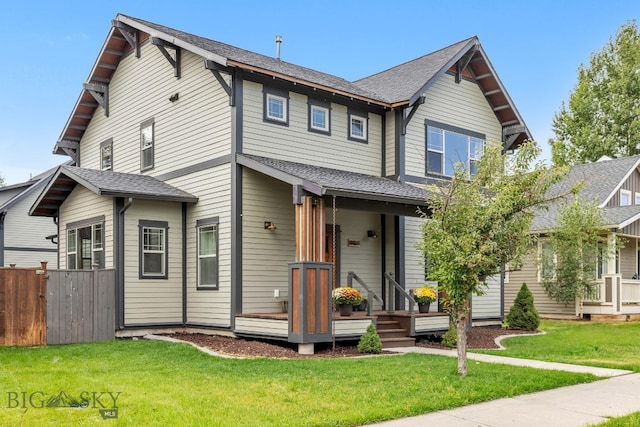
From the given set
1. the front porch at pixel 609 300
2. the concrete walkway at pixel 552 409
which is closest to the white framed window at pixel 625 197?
the front porch at pixel 609 300

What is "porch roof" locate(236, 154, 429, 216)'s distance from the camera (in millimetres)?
11852

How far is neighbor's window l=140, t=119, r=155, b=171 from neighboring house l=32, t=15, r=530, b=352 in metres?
0.06

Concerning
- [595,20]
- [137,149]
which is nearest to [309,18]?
[137,149]

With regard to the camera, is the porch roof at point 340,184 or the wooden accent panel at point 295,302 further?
the porch roof at point 340,184

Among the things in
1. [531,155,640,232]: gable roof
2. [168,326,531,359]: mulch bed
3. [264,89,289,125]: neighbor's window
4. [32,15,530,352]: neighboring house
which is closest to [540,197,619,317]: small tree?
[531,155,640,232]: gable roof

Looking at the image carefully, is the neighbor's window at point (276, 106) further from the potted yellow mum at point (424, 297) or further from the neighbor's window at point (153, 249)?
the potted yellow mum at point (424, 297)

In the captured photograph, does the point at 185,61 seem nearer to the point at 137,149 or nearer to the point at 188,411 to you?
the point at 137,149

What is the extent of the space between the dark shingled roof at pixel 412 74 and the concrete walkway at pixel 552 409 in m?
9.06

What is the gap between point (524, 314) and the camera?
17109 millimetres

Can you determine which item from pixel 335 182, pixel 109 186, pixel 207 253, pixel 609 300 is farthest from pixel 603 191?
pixel 109 186

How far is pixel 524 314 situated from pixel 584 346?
357 cm

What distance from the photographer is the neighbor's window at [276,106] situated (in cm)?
1427

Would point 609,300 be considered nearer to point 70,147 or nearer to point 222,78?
point 222,78

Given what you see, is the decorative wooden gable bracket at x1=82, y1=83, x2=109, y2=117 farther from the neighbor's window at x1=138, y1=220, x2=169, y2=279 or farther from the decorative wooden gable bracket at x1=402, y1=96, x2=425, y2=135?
the decorative wooden gable bracket at x1=402, y1=96, x2=425, y2=135
